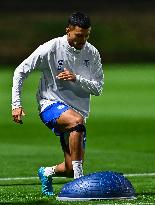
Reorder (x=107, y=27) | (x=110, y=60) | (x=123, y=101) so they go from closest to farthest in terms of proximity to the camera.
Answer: (x=123, y=101), (x=110, y=60), (x=107, y=27)

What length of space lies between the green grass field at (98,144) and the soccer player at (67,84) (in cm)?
63

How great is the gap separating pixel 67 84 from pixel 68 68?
0.58ft

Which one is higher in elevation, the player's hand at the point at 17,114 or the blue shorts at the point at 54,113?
the player's hand at the point at 17,114

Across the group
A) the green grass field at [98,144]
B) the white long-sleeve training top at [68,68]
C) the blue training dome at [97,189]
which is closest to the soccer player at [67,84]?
the white long-sleeve training top at [68,68]

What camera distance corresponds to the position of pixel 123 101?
33312 mm

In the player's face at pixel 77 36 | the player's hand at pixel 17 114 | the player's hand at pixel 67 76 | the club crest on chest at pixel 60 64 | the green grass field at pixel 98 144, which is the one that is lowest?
the green grass field at pixel 98 144

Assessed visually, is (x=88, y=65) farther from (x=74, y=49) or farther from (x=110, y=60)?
(x=110, y=60)

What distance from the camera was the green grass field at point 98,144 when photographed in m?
14.3

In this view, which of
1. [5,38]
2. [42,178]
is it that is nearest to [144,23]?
[5,38]

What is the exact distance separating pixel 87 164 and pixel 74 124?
5345 mm

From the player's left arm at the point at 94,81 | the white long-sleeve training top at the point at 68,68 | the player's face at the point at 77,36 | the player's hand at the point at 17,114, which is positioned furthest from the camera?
the white long-sleeve training top at the point at 68,68

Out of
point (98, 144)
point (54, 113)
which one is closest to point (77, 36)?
point (54, 113)

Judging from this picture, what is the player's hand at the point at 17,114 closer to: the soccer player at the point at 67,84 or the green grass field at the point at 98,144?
the soccer player at the point at 67,84

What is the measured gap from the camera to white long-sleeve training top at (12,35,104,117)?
43.2ft
